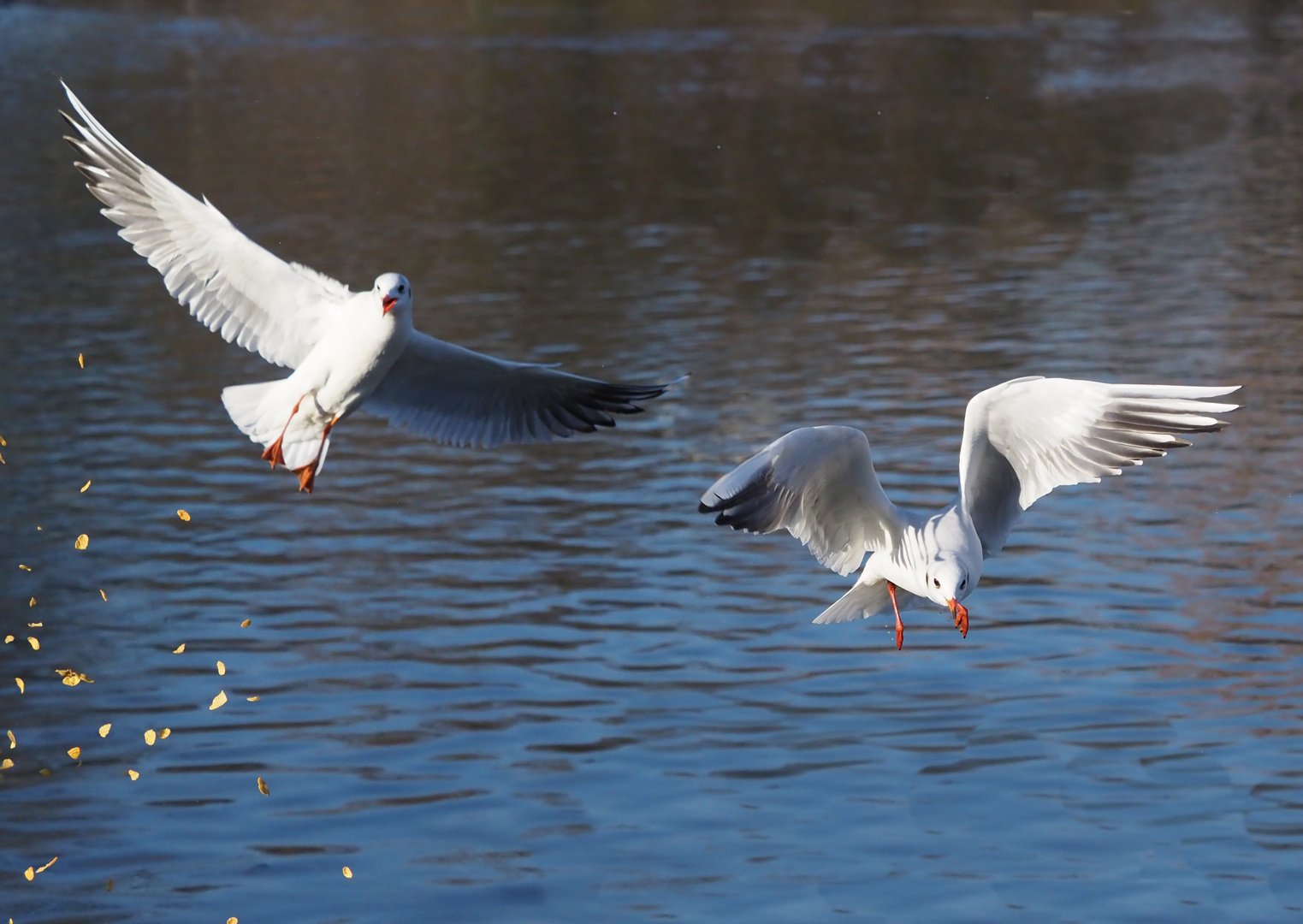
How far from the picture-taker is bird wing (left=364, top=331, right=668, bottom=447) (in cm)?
1027

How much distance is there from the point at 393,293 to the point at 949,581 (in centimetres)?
286

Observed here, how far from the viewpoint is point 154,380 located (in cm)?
2144

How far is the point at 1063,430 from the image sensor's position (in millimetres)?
9289

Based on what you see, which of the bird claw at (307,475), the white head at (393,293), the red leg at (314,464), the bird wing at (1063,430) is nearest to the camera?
the bird wing at (1063,430)

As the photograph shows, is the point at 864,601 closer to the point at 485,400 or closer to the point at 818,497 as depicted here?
the point at 818,497

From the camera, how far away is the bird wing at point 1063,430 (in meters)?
9.06

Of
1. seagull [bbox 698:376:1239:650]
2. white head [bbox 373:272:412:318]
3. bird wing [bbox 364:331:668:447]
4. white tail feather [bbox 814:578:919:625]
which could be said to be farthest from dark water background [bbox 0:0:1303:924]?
white head [bbox 373:272:412:318]

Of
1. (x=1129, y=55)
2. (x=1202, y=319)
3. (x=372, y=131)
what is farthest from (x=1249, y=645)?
(x=1129, y=55)

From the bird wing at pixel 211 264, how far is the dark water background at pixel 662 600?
9.38 feet

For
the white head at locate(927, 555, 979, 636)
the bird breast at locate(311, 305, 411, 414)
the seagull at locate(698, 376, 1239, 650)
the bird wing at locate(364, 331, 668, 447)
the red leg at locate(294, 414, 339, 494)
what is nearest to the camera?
the white head at locate(927, 555, 979, 636)

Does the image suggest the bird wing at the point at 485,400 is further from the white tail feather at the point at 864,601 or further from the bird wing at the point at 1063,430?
the bird wing at the point at 1063,430

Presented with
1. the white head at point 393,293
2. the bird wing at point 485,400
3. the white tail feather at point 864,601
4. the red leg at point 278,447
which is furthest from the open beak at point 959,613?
the red leg at point 278,447

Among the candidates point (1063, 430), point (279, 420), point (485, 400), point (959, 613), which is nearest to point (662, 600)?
point (485, 400)

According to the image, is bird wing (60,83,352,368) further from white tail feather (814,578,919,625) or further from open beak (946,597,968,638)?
open beak (946,597,968,638)
